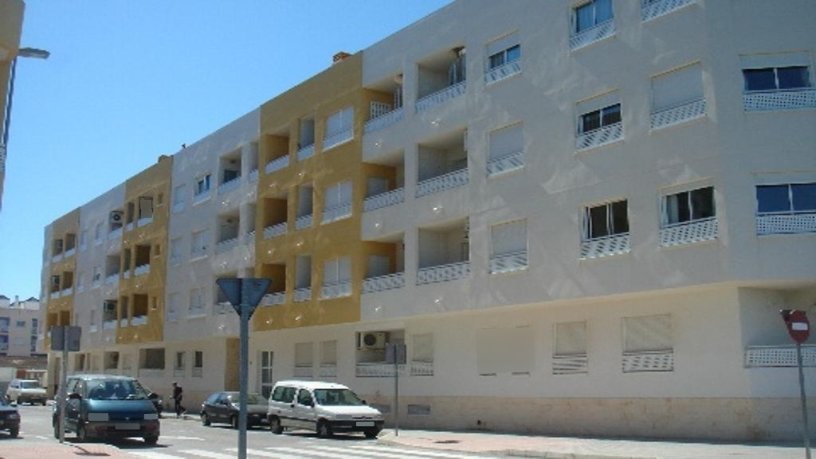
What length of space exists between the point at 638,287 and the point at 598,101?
18.4ft

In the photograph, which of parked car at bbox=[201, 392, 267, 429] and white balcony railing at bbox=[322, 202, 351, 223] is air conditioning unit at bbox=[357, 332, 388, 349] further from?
white balcony railing at bbox=[322, 202, 351, 223]

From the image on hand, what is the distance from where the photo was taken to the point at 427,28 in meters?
31.4

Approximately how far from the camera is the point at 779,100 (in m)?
21.6

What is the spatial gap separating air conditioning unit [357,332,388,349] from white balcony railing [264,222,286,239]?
718 cm

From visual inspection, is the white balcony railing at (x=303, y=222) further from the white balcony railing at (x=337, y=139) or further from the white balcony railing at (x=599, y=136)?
the white balcony railing at (x=599, y=136)

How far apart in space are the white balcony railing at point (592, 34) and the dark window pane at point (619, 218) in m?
4.89

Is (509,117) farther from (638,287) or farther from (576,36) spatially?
(638,287)

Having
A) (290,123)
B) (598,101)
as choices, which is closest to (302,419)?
(598,101)

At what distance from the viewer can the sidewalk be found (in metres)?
18.1

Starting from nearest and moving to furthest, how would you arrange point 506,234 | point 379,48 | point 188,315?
point 506,234, point 379,48, point 188,315

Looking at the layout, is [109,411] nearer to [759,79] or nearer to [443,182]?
[443,182]

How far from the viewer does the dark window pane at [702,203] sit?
71.0ft

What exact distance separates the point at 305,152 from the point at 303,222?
122 inches

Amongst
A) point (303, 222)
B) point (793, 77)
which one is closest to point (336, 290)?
point (303, 222)
